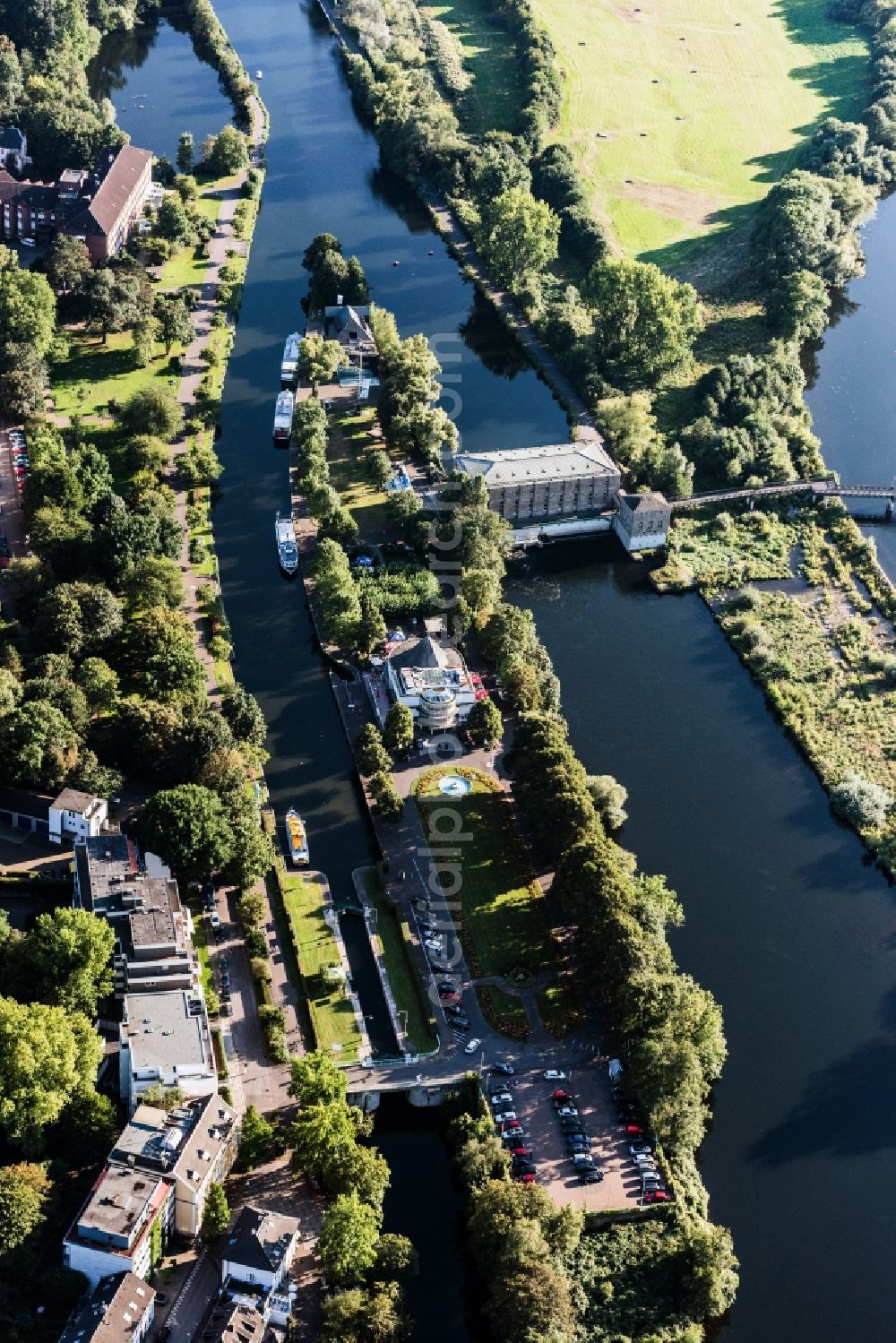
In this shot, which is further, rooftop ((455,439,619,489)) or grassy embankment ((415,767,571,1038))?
rooftop ((455,439,619,489))

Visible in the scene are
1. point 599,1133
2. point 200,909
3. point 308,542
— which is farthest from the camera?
point 308,542

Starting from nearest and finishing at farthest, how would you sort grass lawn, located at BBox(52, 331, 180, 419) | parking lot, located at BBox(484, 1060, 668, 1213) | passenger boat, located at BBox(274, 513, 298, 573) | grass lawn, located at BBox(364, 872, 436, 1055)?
parking lot, located at BBox(484, 1060, 668, 1213)
grass lawn, located at BBox(364, 872, 436, 1055)
passenger boat, located at BBox(274, 513, 298, 573)
grass lawn, located at BBox(52, 331, 180, 419)

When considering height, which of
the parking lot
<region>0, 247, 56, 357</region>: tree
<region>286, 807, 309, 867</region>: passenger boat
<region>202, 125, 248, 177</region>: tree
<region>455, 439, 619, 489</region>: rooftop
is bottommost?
the parking lot

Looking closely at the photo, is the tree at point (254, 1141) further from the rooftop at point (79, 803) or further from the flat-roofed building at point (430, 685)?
the flat-roofed building at point (430, 685)

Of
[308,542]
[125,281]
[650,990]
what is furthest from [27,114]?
[650,990]

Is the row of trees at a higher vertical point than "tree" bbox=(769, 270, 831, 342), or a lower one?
lower

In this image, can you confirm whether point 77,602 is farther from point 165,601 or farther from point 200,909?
point 200,909

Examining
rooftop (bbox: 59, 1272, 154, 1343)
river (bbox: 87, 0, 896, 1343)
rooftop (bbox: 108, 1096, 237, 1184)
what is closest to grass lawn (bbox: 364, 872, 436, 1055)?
river (bbox: 87, 0, 896, 1343)

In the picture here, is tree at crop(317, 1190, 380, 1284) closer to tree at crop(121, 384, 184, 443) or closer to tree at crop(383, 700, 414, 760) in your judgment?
tree at crop(383, 700, 414, 760)
